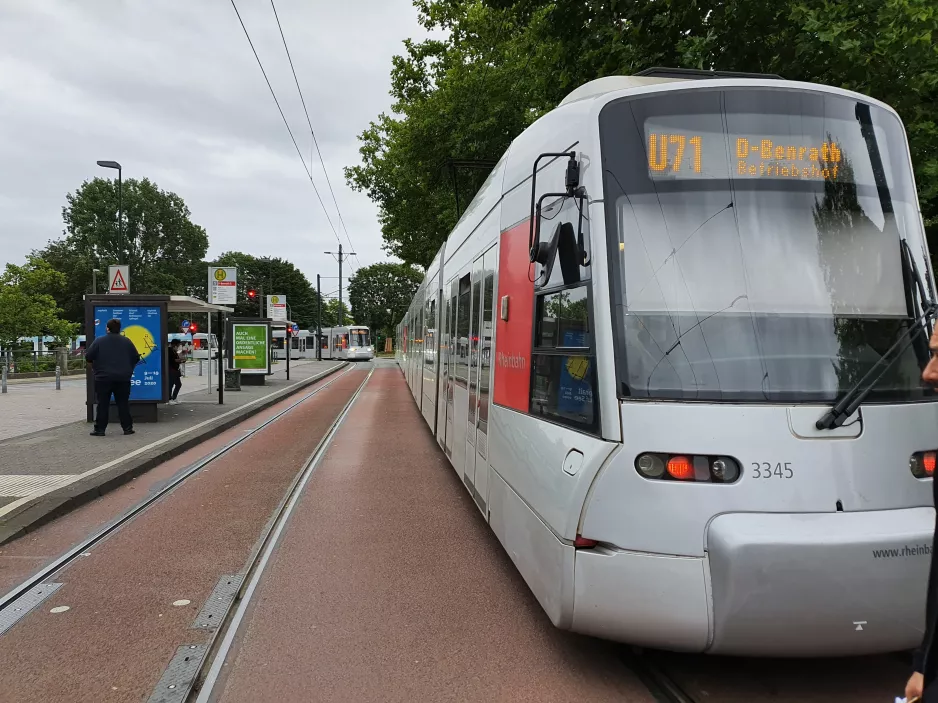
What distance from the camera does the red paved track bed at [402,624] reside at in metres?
3.07

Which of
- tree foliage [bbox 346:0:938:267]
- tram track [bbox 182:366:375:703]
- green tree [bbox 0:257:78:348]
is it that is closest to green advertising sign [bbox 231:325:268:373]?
green tree [bbox 0:257:78:348]

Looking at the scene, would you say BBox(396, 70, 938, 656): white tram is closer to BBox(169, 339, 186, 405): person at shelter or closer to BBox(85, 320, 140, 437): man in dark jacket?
BBox(85, 320, 140, 437): man in dark jacket

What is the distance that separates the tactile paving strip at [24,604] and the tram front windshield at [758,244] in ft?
11.9

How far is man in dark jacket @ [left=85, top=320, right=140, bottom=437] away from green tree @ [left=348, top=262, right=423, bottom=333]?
80.7 m

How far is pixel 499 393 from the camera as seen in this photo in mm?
4488

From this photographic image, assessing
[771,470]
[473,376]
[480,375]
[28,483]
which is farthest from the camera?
[28,483]

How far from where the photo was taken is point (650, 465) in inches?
109

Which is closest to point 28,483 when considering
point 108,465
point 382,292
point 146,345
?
point 108,465

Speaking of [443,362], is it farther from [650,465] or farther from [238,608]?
[650,465]

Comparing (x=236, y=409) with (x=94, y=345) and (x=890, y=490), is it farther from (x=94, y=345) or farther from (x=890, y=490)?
(x=890, y=490)

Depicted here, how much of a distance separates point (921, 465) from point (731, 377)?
0.85 metres

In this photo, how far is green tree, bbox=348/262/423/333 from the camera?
9125 cm

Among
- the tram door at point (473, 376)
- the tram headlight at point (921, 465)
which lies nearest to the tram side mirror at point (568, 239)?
the tram headlight at point (921, 465)

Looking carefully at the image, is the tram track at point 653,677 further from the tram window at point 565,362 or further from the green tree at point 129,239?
the green tree at point 129,239
